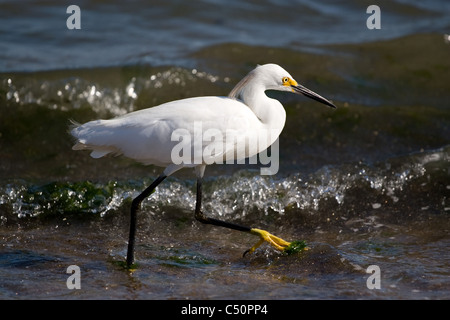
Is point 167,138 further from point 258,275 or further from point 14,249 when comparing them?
point 14,249

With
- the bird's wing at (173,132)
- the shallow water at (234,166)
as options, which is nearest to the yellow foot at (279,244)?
the shallow water at (234,166)

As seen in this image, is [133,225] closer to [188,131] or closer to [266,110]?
[188,131]

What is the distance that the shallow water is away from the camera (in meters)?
4.81

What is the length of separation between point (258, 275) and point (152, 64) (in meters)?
4.46

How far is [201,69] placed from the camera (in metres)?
8.63

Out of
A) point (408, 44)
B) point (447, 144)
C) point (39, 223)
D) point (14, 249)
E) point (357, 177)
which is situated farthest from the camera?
point (408, 44)

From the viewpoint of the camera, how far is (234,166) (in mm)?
7309

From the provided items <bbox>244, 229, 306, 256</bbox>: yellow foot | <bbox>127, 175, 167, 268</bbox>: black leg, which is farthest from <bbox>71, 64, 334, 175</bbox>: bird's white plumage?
<bbox>244, 229, 306, 256</bbox>: yellow foot

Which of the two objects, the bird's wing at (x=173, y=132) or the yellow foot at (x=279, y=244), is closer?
the bird's wing at (x=173, y=132)

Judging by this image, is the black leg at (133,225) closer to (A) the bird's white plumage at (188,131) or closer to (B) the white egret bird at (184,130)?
(B) the white egret bird at (184,130)

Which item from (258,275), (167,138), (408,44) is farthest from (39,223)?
(408,44)

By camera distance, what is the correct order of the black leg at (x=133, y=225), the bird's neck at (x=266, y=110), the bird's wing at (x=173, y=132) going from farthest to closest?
the bird's neck at (x=266, y=110) → the black leg at (x=133, y=225) → the bird's wing at (x=173, y=132)

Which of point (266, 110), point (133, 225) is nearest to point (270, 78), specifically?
point (266, 110)

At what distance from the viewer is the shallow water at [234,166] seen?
4809 millimetres
